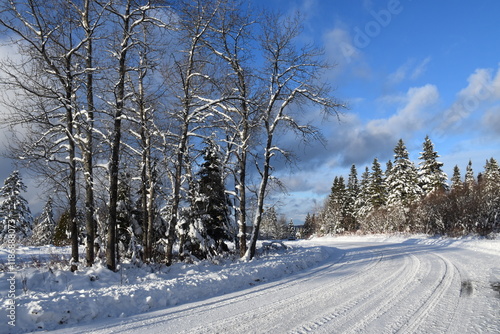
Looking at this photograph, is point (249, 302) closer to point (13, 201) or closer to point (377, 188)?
point (13, 201)

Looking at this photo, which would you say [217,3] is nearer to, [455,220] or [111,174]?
[111,174]

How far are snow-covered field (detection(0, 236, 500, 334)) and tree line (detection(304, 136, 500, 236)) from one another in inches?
963

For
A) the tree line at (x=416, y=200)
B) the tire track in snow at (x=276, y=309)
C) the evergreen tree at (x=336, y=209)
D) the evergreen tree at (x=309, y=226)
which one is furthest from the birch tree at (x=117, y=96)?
the evergreen tree at (x=309, y=226)

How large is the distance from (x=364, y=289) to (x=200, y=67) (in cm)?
986

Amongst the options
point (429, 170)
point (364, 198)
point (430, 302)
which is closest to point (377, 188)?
point (364, 198)

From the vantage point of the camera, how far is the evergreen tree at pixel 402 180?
4078 centimetres

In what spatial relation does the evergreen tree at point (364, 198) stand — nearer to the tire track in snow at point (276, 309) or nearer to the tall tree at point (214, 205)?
the tall tree at point (214, 205)

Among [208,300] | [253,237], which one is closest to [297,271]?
[253,237]

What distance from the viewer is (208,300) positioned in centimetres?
644

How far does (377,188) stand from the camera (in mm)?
50156

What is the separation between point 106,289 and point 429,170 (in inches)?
1754

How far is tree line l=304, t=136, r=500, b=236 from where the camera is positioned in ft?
93.8

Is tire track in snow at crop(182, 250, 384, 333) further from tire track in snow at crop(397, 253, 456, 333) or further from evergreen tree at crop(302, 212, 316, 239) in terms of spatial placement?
evergreen tree at crop(302, 212, 316, 239)

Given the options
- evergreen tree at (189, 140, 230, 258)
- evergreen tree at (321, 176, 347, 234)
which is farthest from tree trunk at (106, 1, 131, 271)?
evergreen tree at (321, 176, 347, 234)
